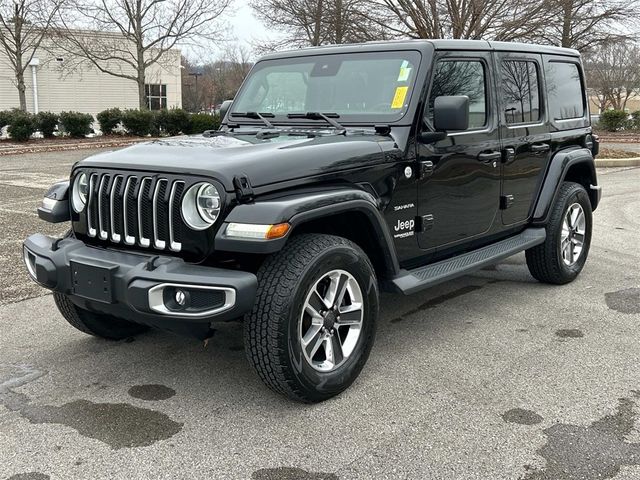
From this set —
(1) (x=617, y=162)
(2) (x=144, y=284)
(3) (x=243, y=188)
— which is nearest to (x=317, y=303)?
(3) (x=243, y=188)

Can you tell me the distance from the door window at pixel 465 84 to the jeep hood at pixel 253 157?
620 millimetres

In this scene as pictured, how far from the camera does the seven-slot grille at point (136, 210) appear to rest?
3.19 m

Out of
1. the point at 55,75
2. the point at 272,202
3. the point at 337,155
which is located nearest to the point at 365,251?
the point at 337,155

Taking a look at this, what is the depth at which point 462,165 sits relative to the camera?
438 cm

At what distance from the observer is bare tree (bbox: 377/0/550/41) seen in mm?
17578

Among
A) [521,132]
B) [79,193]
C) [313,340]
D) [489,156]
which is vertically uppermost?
[521,132]

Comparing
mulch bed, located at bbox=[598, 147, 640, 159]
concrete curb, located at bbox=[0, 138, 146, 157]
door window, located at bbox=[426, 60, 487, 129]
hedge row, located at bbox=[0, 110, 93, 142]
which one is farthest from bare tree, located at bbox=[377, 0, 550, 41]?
door window, located at bbox=[426, 60, 487, 129]

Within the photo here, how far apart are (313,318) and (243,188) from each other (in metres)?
0.76

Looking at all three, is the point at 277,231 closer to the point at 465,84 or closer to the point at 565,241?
the point at 465,84

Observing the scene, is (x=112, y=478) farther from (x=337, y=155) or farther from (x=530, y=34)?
(x=530, y=34)

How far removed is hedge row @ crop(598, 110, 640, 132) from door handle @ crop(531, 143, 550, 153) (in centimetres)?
2420

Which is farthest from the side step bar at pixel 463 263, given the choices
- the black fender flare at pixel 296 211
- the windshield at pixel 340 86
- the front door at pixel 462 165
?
the windshield at pixel 340 86

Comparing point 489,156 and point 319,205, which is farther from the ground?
point 489,156

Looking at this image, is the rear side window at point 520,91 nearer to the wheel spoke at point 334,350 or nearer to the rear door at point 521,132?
the rear door at point 521,132
